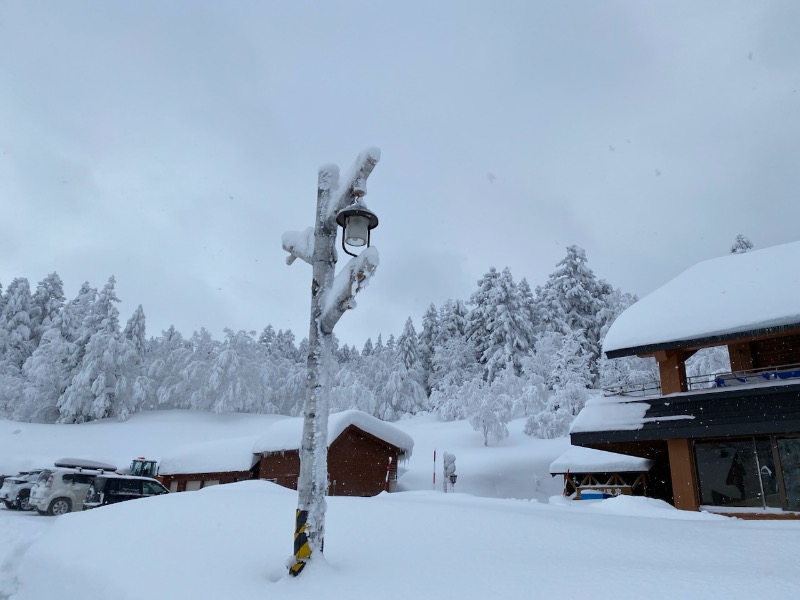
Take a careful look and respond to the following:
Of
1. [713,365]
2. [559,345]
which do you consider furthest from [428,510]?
[559,345]

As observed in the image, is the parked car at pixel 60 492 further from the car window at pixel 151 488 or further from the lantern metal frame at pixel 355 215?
the lantern metal frame at pixel 355 215

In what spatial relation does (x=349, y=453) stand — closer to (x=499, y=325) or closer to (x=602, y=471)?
(x=602, y=471)

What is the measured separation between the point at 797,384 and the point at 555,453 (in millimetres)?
21511

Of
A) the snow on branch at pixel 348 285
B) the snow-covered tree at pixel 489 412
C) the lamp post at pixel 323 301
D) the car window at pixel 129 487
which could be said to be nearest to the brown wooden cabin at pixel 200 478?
the car window at pixel 129 487

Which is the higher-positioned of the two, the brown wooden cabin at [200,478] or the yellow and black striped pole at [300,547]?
the yellow and black striped pole at [300,547]

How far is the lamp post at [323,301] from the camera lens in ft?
19.7

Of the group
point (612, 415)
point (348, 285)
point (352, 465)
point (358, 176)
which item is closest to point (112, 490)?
point (352, 465)

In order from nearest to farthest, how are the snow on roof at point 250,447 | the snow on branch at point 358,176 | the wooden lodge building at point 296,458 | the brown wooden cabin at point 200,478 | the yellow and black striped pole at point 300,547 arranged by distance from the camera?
1. the yellow and black striped pole at point 300,547
2. the snow on branch at point 358,176
3. the wooden lodge building at point 296,458
4. the snow on roof at point 250,447
5. the brown wooden cabin at point 200,478

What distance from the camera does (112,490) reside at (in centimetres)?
1842

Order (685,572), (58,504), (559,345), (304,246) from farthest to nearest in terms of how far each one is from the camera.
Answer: (559,345)
(58,504)
(304,246)
(685,572)

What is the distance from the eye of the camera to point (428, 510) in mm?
8789

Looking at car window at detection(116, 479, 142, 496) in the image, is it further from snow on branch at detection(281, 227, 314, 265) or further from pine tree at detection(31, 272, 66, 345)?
pine tree at detection(31, 272, 66, 345)

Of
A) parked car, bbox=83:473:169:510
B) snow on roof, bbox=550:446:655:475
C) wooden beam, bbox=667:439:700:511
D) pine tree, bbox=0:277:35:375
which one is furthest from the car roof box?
pine tree, bbox=0:277:35:375

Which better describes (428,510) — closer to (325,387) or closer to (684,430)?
(325,387)
